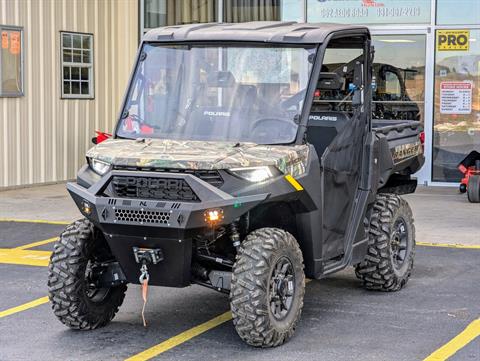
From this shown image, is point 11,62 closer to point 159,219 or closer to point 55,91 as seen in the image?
point 55,91

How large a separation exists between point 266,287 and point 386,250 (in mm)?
1977

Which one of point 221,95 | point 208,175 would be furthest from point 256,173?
point 221,95

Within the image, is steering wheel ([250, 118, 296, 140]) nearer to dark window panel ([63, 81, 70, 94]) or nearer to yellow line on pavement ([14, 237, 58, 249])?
yellow line on pavement ([14, 237, 58, 249])

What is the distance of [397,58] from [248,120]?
917 cm

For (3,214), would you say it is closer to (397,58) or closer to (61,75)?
(61,75)

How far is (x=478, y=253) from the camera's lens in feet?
32.6

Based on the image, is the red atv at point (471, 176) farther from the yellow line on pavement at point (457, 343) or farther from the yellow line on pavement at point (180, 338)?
the yellow line on pavement at point (180, 338)

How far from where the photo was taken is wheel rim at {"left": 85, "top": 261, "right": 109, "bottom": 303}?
22.4 feet

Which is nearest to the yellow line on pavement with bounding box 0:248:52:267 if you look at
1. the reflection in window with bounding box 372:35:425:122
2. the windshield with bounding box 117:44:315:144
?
the windshield with bounding box 117:44:315:144

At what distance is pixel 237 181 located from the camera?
246 inches

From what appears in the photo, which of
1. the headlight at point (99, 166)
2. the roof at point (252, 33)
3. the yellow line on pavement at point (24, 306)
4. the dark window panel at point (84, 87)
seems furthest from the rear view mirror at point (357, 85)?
the dark window panel at point (84, 87)

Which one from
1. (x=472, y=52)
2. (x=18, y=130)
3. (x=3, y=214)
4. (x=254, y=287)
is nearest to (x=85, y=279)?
(x=254, y=287)

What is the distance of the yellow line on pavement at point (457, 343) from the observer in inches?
244

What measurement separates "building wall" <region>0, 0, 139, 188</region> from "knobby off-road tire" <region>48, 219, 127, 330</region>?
8.63m
